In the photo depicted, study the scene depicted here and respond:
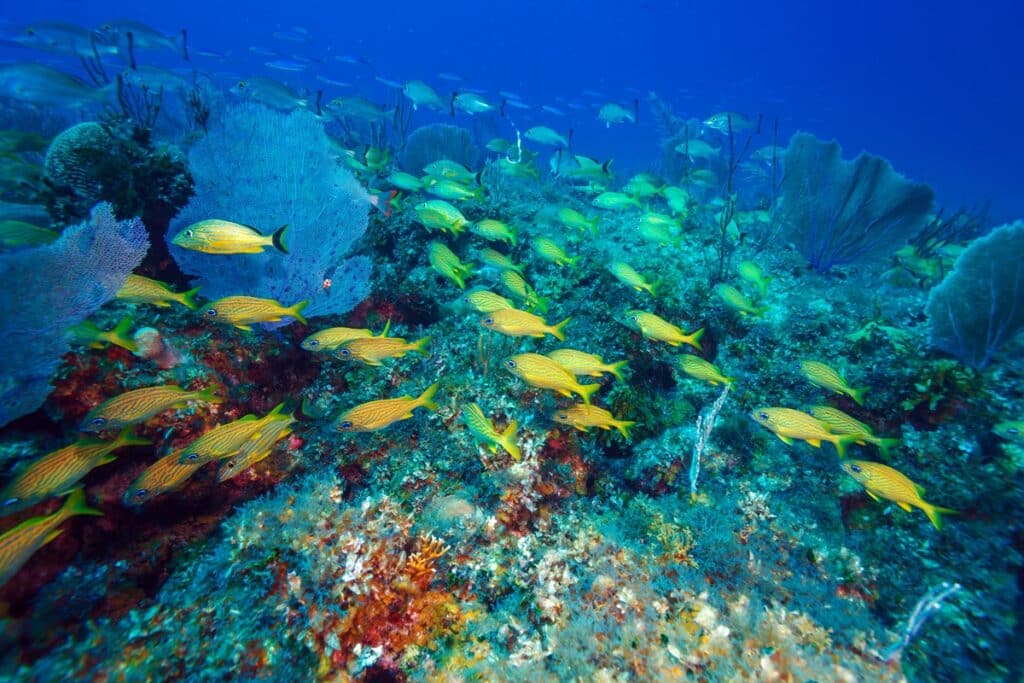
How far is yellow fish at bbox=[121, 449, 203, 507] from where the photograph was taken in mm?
2646

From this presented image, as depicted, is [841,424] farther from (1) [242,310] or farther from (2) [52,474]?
(2) [52,474]

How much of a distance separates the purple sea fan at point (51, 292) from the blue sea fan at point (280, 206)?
76 centimetres

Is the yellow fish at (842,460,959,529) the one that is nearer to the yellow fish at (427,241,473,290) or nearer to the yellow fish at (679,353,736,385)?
the yellow fish at (679,353,736,385)

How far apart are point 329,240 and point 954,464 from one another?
20.7 ft

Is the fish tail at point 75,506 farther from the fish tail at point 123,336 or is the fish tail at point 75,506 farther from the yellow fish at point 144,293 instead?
the yellow fish at point 144,293

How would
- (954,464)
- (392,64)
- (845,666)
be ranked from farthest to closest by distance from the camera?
(392,64) < (954,464) < (845,666)

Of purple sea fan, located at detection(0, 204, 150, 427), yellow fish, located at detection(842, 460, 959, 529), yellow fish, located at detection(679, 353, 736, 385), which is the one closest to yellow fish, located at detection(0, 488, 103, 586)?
purple sea fan, located at detection(0, 204, 150, 427)

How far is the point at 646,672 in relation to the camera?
8.65ft

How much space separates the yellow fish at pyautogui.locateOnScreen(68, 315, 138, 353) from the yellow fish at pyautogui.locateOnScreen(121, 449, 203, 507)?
3.52 feet

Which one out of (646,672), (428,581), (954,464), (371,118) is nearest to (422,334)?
(428,581)

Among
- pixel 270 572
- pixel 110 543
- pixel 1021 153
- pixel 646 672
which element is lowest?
pixel 110 543

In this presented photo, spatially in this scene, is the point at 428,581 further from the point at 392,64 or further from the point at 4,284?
the point at 392,64

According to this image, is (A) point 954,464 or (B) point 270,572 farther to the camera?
(A) point 954,464

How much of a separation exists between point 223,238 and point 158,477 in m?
1.83
